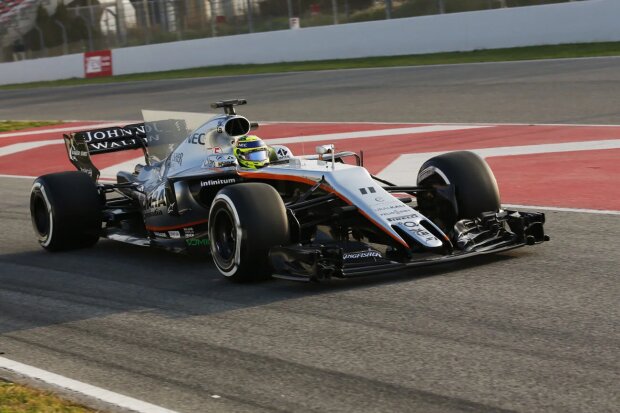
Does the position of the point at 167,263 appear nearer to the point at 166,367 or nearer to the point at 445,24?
the point at 166,367

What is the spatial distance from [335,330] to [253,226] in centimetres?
143

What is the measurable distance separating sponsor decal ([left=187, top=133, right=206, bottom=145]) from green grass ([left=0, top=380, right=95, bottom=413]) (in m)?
3.78

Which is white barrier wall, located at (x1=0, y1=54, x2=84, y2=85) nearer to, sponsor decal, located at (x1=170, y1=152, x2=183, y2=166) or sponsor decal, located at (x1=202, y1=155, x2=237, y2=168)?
sponsor decal, located at (x1=170, y1=152, x2=183, y2=166)

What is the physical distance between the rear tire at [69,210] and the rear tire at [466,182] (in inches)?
121

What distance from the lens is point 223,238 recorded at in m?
8.09

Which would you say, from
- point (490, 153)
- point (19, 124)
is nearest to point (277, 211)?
point (490, 153)

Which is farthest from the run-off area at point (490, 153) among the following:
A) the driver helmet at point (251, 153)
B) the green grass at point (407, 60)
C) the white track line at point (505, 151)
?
the green grass at point (407, 60)

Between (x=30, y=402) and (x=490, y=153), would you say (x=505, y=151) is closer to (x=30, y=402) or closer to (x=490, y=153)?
(x=490, y=153)

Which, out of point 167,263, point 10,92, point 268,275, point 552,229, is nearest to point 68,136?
point 167,263

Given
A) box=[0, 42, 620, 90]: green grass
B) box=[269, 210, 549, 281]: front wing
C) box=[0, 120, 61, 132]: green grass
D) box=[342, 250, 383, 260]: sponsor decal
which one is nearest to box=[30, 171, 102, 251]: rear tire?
box=[269, 210, 549, 281]: front wing

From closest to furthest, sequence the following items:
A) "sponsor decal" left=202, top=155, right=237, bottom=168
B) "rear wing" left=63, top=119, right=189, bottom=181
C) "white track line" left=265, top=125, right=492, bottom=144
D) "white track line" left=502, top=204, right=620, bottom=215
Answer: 1. "sponsor decal" left=202, top=155, right=237, bottom=168
2. "white track line" left=502, top=204, right=620, bottom=215
3. "rear wing" left=63, top=119, right=189, bottom=181
4. "white track line" left=265, top=125, right=492, bottom=144

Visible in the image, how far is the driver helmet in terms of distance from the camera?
8.69 m

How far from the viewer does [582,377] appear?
16.8ft

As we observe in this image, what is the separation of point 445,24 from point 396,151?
14.1 m
